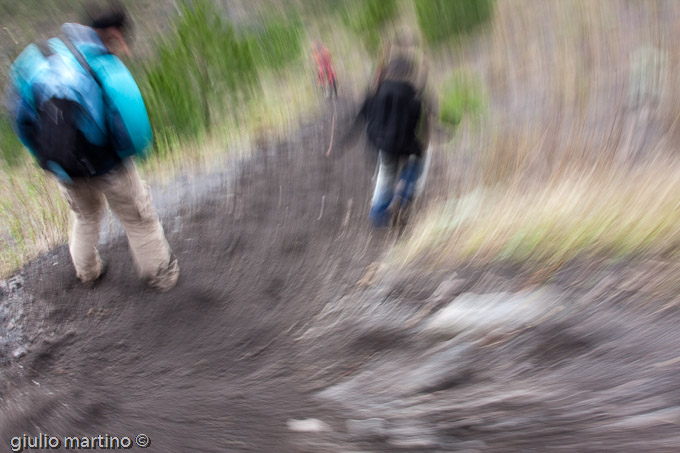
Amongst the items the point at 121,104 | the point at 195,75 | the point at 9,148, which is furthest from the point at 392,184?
the point at 9,148

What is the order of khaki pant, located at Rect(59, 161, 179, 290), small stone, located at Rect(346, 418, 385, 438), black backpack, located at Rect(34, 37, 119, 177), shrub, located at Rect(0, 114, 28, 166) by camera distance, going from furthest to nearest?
shrub, located at Rect(0, 114, 28, 166)
khaki pant, located at Rect(59, 161, 179, 290)
black backpack, located at Rect(34, 37, 119, 177)
small stone, located at Rect(346, 418, 385, 438)

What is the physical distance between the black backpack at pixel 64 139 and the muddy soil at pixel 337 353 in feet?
3.12

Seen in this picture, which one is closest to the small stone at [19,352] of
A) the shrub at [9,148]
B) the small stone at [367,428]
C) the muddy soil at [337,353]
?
the muddy soil at [337,353]

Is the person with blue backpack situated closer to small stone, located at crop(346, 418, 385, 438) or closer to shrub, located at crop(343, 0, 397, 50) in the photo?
small stone, located at crop(346, 418, 385, 438)

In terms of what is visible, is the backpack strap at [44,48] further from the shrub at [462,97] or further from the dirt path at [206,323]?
the shrub at [462,97]

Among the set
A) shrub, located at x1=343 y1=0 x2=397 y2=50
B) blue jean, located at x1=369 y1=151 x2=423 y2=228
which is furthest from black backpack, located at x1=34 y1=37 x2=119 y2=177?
shrub, located at x1=343 y1=0 x2=397 y2=50

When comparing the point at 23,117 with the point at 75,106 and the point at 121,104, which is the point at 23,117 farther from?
the point at 121,104

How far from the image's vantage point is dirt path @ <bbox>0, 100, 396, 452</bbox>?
82.9 inches

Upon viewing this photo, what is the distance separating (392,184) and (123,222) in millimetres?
1720

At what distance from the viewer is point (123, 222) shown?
289 cm

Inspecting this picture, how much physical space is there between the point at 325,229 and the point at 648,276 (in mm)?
2243

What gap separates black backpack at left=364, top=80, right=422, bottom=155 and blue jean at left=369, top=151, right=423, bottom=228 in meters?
0.20

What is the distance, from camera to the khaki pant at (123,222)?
2645 mm

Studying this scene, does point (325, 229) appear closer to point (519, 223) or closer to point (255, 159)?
point (255, 159)
